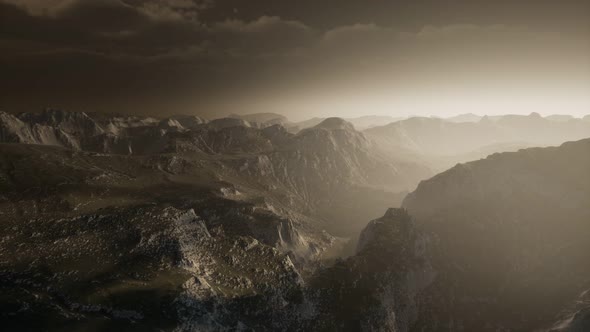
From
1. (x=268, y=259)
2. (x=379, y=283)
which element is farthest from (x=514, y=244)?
(x=268, y=259)

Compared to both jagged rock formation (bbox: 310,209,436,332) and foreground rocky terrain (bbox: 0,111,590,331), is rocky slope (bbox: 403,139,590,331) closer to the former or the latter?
foreground rocky terrain (bbox: 0,111,590,331)

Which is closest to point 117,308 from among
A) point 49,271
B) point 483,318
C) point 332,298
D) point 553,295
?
point 49,271

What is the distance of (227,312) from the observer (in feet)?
293

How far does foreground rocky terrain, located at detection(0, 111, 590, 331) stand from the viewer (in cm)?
8344

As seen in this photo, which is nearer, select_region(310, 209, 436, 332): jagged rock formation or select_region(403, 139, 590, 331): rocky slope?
select_region(310, 209, 436, 332): jagged rock formation

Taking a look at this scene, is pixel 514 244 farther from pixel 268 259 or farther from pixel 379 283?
pixel 268 259

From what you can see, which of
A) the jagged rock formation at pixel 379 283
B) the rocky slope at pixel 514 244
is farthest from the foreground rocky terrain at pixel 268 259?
the rocky slope at pixel 514 244

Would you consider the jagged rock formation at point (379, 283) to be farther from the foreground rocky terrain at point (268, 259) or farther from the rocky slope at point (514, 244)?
the rocky slope at point (514, 244)

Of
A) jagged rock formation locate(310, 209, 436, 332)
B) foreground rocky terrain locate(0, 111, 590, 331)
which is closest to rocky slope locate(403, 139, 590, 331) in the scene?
foreground rocky terrain locate(0, 111, 590, 331)

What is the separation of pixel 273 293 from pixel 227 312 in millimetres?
16126

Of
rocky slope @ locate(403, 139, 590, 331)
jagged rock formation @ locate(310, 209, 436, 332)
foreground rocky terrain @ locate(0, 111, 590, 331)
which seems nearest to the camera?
foreground rocky terrain @ locate(0, 111, 590, 331)

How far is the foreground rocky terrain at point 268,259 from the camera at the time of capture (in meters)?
83.4

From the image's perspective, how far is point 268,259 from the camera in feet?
379

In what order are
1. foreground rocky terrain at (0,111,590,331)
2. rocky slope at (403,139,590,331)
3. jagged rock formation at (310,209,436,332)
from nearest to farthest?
foreground rocky terrain at (0,111,590,331)
jagged rock formation at (310,209,436,332)
rocky slope at (403,139,590,331)
